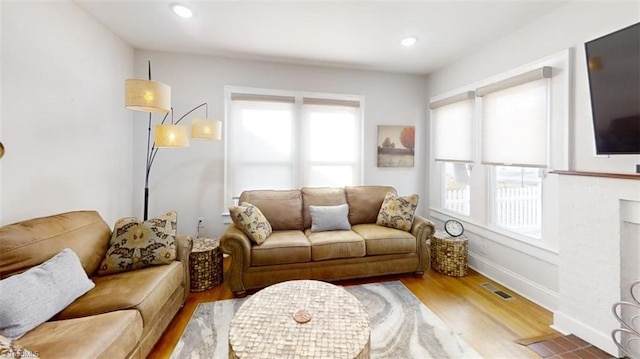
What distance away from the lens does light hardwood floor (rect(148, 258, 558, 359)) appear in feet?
6.39

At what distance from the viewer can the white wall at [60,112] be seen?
1848mm

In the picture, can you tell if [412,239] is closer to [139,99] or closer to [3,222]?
[139,99]

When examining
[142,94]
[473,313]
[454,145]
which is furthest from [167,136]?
[454,145]

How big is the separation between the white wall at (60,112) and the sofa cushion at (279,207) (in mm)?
1484

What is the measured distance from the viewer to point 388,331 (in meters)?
2.10

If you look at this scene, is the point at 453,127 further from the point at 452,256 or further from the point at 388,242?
the point at 388,242

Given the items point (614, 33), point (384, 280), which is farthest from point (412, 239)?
point (614, 33)

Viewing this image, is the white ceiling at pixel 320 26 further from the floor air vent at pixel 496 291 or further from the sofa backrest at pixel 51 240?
the floor air vent at pixel 496 291

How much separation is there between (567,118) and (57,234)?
156 inches

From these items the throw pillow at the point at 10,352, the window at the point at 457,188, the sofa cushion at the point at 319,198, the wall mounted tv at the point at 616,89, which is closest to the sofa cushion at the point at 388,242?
the sofa cushion at the point at 319,198

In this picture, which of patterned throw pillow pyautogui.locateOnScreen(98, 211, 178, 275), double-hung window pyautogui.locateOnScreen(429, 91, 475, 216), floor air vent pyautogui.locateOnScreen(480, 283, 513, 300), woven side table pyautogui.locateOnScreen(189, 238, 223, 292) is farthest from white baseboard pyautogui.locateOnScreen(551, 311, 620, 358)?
patterned throw pillow pyautogui.locateOnScreen(98, 211, 178, 275)

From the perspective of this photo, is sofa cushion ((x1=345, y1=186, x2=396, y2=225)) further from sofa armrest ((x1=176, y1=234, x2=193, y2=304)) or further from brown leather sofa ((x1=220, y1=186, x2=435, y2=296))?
sofa armrest ((x1=176, y1=234, x2=193, y2=304))

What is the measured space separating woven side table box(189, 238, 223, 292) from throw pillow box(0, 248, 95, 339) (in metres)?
0.95

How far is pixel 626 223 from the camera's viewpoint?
5.96 ft
